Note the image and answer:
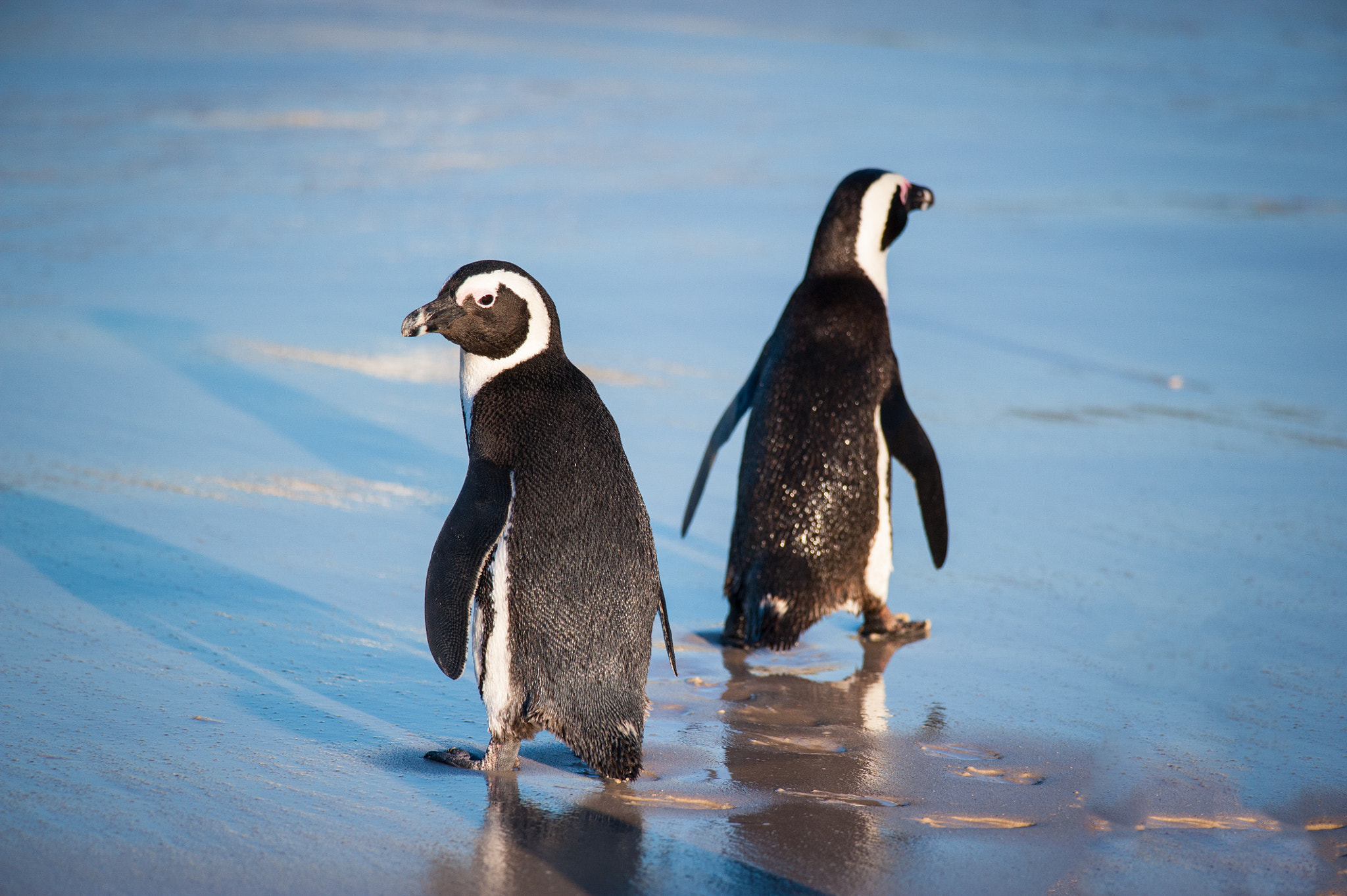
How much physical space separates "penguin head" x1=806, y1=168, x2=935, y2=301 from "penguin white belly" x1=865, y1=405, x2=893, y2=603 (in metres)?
0.43

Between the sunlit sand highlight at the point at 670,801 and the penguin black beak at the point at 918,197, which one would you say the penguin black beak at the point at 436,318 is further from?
the penguin black beak at the point at 918,197

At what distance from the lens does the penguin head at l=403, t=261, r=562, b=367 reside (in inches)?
106

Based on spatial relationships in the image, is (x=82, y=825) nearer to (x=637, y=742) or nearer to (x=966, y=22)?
→ (x=637, y=742)

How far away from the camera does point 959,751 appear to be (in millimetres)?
2865

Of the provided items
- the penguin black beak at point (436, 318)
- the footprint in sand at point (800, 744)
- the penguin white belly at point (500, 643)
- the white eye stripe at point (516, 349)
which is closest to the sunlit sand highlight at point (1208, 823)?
the footprint in sand at point (800, 744)

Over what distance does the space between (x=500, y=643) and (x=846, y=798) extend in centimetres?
73

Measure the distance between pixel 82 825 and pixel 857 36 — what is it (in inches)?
820

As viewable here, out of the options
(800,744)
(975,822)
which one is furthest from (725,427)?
(975,822)

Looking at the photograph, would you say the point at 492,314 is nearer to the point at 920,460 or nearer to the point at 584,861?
the point at 584,861

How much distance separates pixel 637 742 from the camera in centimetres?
262

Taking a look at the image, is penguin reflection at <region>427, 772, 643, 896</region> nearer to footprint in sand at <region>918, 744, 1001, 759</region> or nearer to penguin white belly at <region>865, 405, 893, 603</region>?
footprint in sand at <region>918, 744, 1001, 759</region>

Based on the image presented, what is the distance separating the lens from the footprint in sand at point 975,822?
2.53 meters

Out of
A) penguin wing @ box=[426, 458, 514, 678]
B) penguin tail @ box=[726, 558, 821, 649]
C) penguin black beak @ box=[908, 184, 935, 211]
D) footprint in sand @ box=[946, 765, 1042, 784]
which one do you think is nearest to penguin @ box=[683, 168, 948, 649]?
penguin tail @ box=[726, 558, 821, 649]

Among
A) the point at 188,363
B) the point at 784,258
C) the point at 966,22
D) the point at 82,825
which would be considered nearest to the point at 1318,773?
the point at 82,825
